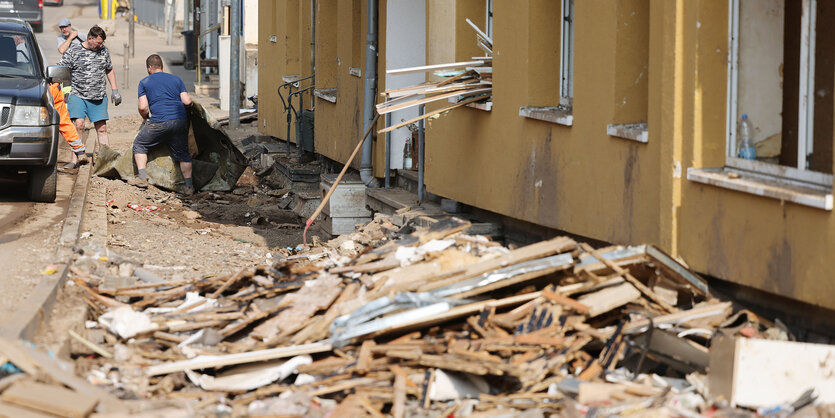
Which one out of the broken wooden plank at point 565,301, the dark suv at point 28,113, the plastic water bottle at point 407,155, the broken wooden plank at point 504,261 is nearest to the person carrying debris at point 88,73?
the dark suv at point 28,113

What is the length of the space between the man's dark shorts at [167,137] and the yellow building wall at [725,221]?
9.77 metres

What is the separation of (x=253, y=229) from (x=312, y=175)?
2.68 meters

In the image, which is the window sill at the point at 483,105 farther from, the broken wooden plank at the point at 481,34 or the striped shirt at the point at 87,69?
the striped shirt at the point at 87,69

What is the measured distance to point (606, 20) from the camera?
8688mm

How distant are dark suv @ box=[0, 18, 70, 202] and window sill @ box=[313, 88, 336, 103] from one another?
14.1ft

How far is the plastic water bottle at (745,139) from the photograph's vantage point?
7555mm

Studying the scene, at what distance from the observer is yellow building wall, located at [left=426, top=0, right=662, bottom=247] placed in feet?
28.0

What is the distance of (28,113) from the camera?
12.5m

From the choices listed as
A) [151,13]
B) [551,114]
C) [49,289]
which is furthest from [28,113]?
[151,13]

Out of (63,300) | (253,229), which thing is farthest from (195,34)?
(63,300)

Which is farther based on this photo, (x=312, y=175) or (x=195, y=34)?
(x=195, y=34)

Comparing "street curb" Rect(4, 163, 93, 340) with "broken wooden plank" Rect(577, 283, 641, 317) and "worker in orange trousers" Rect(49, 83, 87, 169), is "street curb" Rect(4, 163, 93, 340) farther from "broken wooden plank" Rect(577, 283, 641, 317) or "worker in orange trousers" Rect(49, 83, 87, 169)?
"broken wooden plank" Rect(577, 283, 641, 317)

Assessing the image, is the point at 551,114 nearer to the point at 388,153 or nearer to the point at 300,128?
the point at 388,153

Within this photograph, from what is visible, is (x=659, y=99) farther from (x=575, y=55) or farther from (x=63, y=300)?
(x=63, y=300)
